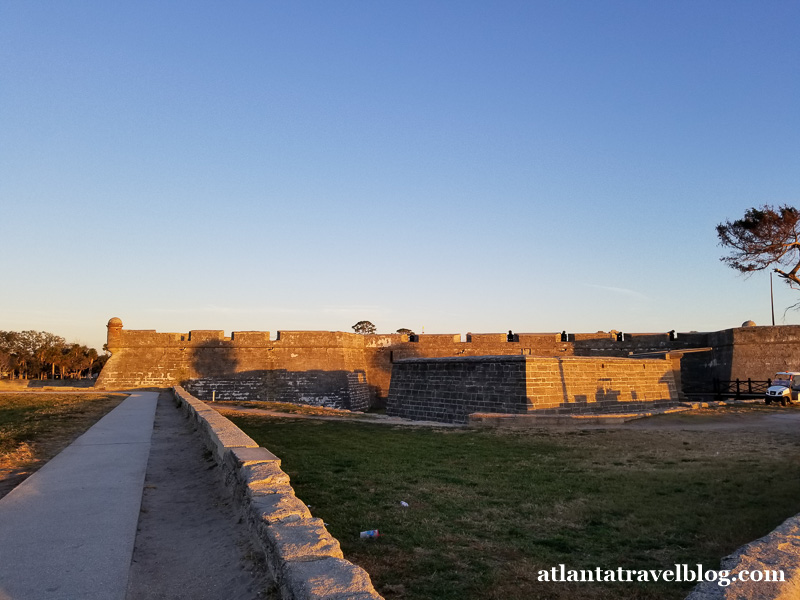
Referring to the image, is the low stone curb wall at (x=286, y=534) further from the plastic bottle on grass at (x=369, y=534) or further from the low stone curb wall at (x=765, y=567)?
the low stone curb wall at (x=765, y=567)

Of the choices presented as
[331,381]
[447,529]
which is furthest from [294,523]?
[331,381]

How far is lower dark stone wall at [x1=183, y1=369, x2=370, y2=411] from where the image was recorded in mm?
25266

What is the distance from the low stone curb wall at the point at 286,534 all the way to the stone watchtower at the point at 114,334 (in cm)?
2152

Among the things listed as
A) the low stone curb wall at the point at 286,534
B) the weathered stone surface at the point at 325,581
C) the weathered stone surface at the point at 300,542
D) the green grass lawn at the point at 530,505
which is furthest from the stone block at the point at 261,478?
the weathered stone surface at the point at 325,581

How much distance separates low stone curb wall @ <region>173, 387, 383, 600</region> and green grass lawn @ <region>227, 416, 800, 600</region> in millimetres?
490

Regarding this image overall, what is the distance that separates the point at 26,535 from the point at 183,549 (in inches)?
39.6

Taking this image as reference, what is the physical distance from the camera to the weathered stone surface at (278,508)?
11.9 feet

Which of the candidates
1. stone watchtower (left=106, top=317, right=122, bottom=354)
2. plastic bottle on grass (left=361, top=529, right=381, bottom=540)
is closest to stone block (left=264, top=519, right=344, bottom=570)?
plastic bottle on grass (left=361, top=529, right=381, bottom=540)

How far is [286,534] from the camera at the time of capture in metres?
3.29

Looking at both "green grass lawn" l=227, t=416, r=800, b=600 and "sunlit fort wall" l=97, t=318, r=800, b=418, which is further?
"sunlit fort wall" l=97, t=318, r=800, b=418

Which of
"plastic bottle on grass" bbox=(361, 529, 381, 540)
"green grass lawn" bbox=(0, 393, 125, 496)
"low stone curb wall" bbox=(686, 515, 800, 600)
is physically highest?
"low stone curb wall" bbox=(686, 515, 800, 600)

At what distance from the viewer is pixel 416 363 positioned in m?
20.4

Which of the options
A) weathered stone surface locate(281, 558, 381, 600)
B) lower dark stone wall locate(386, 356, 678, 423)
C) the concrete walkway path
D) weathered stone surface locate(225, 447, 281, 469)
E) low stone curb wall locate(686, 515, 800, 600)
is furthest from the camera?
lower dark stone wall locate(386, 356, 678, 423)

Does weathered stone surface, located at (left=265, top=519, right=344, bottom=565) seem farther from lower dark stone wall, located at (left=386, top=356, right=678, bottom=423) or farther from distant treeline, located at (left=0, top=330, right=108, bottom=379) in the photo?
distant treeline, located at (left=0, top=330, right=108, bottom=379)
